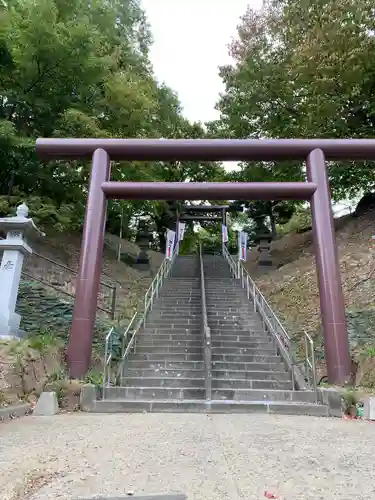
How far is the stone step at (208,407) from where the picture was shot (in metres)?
5.47

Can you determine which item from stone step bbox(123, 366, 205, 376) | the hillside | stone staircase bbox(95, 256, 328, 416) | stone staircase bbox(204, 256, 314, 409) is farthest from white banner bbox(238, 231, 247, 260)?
stone step bbox(123, 366, 205, 376)

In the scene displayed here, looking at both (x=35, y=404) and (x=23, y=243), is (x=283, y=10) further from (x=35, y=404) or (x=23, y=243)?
(x=35, y=404)

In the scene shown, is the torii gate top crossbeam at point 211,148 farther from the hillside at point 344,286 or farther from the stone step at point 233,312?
the stone step at point 233,312

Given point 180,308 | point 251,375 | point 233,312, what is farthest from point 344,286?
point 251,375

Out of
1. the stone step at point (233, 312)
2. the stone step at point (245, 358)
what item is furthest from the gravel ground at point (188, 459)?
the stone step at point (233, 312)

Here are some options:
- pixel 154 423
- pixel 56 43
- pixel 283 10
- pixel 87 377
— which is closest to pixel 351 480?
pixel 154 423

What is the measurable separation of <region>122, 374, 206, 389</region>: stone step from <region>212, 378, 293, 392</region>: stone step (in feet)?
0.28

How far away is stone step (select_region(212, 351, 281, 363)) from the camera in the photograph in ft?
24.6

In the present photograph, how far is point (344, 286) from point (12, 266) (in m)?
8.64

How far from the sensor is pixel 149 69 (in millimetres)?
18375

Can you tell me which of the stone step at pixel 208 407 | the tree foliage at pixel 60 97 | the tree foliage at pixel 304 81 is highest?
the tree foliage at pixel 304 81

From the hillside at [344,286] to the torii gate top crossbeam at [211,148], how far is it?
A: 12.4ft

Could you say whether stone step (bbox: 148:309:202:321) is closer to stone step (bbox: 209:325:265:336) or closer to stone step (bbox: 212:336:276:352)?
stone step (bbox: 209:325:265:336)

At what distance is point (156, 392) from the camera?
244 inches
